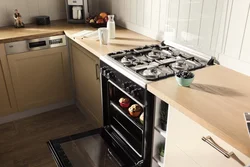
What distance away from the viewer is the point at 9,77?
8.31 ft

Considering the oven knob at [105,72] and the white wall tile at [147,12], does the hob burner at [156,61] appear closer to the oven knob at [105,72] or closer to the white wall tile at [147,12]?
the oven knob at [105,72]

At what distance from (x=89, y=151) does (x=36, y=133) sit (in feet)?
3.47

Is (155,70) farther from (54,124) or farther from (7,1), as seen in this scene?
(7,1)

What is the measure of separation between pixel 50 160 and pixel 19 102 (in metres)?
0.75

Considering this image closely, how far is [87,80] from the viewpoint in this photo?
97.4 inches

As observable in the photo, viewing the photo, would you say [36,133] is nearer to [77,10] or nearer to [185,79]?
[77,10]

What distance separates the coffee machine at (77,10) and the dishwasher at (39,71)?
0.32 m

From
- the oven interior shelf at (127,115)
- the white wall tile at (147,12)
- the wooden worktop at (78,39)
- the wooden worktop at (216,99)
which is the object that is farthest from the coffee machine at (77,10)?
the wooden worktop at (216,99)

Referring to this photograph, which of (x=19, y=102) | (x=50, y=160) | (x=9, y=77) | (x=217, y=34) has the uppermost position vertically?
(x=217, y=34)

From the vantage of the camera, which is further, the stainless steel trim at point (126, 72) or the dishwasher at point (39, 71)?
the dishwasher at point (39, 71)

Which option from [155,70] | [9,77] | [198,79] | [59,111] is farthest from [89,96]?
[198,79]

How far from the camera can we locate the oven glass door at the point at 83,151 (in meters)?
1.64

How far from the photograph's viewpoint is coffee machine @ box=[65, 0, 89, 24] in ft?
9.20

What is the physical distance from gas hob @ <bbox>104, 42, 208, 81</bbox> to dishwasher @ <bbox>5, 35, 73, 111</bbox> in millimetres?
898
